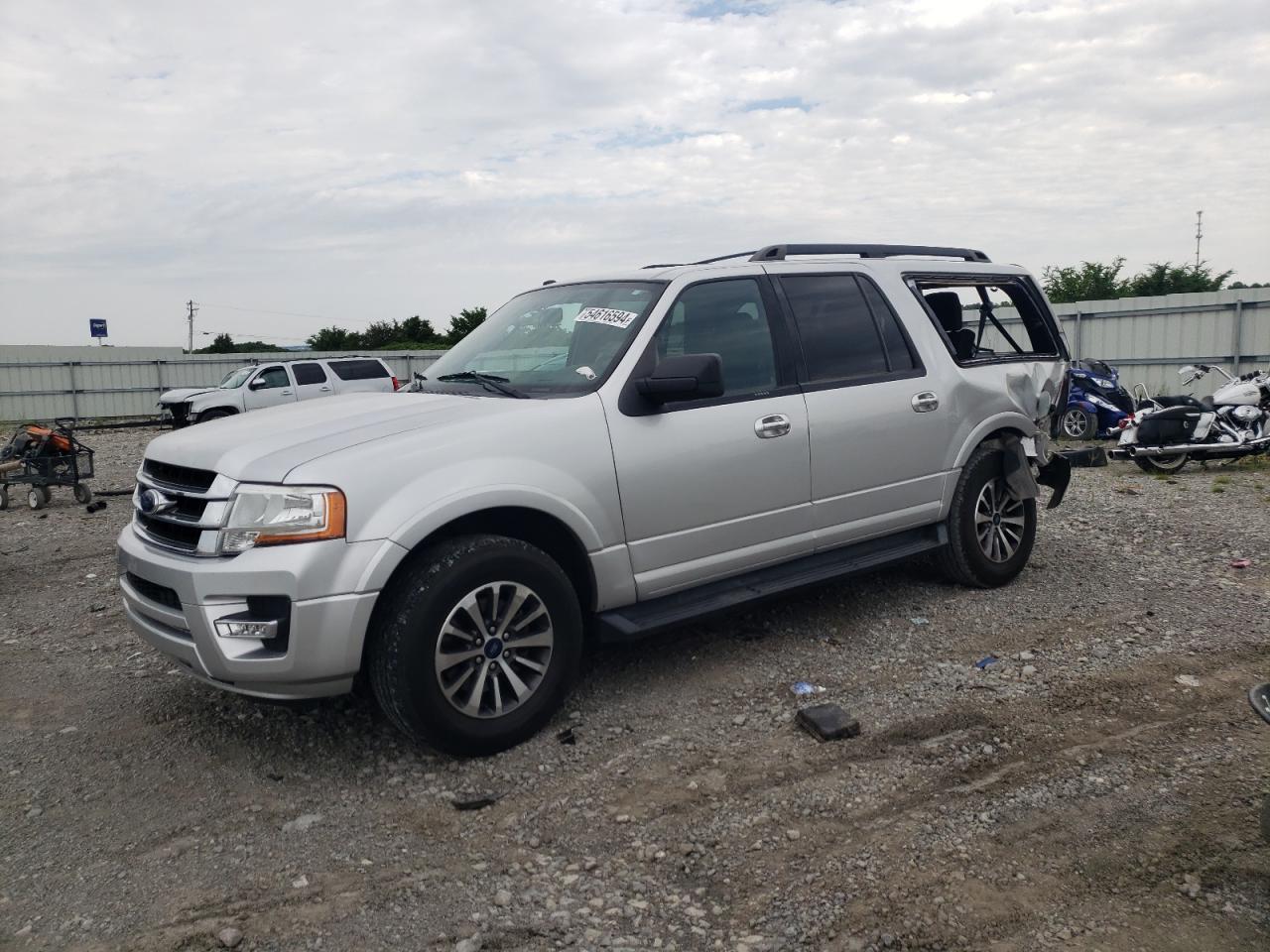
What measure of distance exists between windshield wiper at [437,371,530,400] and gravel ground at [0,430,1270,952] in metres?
1.43

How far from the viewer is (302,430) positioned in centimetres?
394

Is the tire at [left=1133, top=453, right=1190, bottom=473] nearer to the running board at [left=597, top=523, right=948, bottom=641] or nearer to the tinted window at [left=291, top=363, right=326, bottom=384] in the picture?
the running board at [left=597, top=523, right=948, bottom=641]

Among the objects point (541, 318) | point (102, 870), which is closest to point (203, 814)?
point (102, 870)

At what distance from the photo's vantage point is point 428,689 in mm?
3582

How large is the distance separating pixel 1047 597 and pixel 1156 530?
2496 mm

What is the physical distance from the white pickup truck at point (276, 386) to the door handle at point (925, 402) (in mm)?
15937

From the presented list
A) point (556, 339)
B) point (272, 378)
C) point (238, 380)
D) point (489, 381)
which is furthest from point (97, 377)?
point (556, 339)

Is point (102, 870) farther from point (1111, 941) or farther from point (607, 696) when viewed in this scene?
point (1111, 941)

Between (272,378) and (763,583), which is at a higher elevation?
(272,378)

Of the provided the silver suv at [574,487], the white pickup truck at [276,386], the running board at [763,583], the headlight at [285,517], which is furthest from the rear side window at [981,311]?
the white pickup truck at [276,386]

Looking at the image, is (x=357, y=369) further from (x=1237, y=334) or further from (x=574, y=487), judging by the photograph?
(x=574, y=487)

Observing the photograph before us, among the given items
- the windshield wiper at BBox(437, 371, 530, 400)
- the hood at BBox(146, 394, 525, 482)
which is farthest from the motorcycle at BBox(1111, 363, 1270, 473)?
the hood at BBox(146, 394, 525, 482)

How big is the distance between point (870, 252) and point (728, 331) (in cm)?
133

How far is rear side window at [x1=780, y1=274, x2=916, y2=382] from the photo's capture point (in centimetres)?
495
